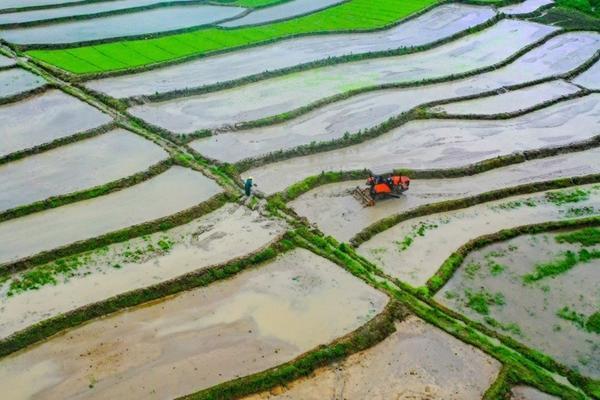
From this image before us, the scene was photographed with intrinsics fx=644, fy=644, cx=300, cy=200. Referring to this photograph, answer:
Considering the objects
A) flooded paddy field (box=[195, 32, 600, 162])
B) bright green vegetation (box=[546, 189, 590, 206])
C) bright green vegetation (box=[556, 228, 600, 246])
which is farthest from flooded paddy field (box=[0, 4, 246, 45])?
bright green vegetation (box=[556, 228, 600, 246])

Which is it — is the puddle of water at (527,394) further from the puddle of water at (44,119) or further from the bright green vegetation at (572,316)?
the puddle of water at (44,119)

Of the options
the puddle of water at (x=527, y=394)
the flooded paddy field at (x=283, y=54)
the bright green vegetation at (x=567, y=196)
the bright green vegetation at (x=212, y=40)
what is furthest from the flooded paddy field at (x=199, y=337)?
the bright green vegetation at (x=212, y=40)

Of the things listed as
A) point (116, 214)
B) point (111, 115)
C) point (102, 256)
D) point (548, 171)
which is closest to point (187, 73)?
point (111, 115)

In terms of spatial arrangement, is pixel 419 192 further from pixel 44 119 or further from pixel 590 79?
pixel 590 79

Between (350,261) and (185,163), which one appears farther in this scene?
(185,163)

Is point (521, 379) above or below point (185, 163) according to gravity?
below

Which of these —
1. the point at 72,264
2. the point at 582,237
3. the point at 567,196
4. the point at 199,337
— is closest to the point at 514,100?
the point at 567,196

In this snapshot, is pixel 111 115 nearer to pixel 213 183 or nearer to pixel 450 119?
pixel 213 183
